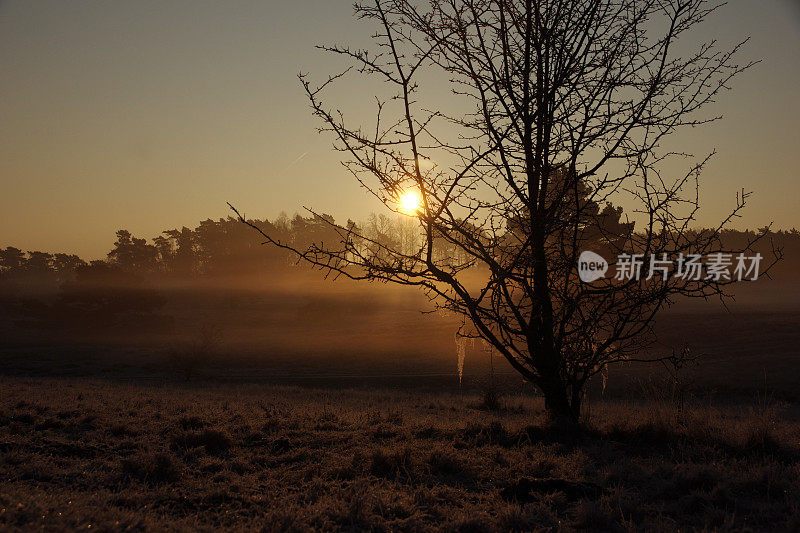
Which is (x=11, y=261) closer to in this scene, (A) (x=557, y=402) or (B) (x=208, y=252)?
(B) (x=208, y=252)

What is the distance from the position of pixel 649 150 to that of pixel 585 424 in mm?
3743

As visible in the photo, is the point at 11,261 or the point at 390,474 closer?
the point at 390,474

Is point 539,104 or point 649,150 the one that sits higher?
point 539,104

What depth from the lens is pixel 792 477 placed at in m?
5.02

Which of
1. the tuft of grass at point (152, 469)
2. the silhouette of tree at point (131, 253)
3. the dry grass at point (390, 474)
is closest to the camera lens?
the dry grass at point (390, 474)

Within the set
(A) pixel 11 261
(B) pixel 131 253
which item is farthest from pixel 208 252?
(A) pixel 11 261

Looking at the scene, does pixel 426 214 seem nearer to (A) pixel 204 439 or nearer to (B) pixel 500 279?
(B) pixel 500 279

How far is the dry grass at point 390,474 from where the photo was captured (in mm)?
4230

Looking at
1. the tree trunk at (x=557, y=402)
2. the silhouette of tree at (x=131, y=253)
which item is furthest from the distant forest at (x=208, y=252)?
the tree trunk at (x=557, y=402)

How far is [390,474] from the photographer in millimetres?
5582

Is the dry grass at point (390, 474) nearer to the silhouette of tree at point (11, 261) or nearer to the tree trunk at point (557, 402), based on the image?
the tree trunk at point (557, 402)

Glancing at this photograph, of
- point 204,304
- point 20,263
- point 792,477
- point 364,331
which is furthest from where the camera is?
point 20,263

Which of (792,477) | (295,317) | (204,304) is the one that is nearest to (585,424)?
(792,477)

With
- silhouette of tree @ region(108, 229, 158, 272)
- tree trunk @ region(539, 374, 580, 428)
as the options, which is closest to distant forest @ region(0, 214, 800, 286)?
silhouette of tree @ region(108, 229, 158, 272)
